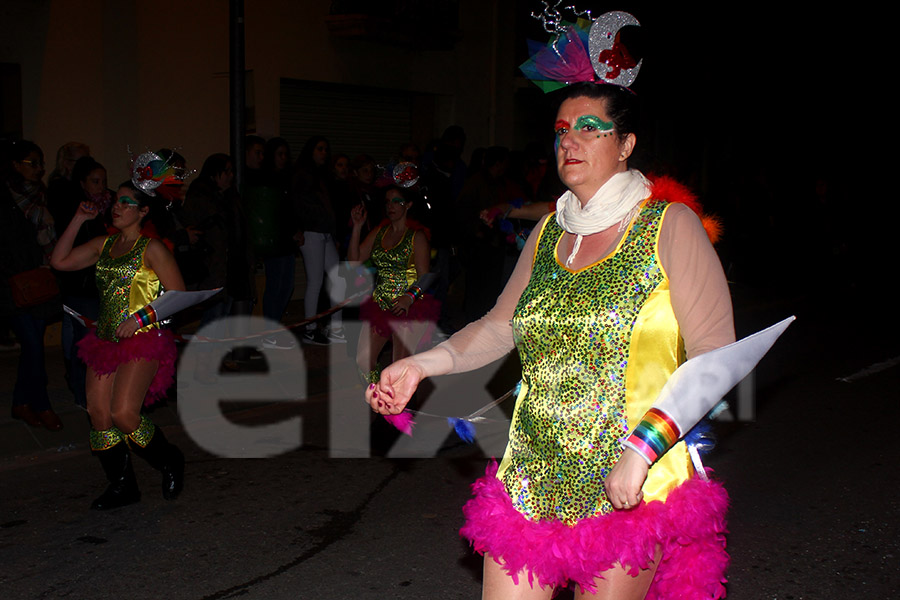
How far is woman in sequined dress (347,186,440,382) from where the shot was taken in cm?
682

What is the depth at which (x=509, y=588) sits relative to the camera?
8.39 ft

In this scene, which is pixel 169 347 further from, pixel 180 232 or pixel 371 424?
pixel 180 232

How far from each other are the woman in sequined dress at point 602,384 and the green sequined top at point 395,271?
167 inches

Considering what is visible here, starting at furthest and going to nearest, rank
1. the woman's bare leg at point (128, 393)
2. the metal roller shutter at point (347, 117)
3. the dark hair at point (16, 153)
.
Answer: the metal roller shutter at point (347, 117), the dark hair at point (16, 153), the woman's bare leg at point (128, 393)

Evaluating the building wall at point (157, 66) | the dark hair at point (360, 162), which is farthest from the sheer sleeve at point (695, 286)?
the building wall at point (157, 66)

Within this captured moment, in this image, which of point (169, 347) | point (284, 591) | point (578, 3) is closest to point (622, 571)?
point (284, 591)

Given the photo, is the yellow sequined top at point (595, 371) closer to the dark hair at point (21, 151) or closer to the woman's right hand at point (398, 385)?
the woman's right hand at point (398, 385)

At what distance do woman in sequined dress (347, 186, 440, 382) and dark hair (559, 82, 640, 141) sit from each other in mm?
4212

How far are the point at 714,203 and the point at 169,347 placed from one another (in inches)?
500

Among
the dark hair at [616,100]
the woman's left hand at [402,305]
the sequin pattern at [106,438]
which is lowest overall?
the sequin pattern at [106,438]

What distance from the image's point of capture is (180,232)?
7.86 metres

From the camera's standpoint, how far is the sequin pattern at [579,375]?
2.52 meters

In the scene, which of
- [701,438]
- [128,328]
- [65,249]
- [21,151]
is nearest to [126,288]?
[128,328]

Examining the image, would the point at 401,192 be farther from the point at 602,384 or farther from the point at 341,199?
the point at 602,384
